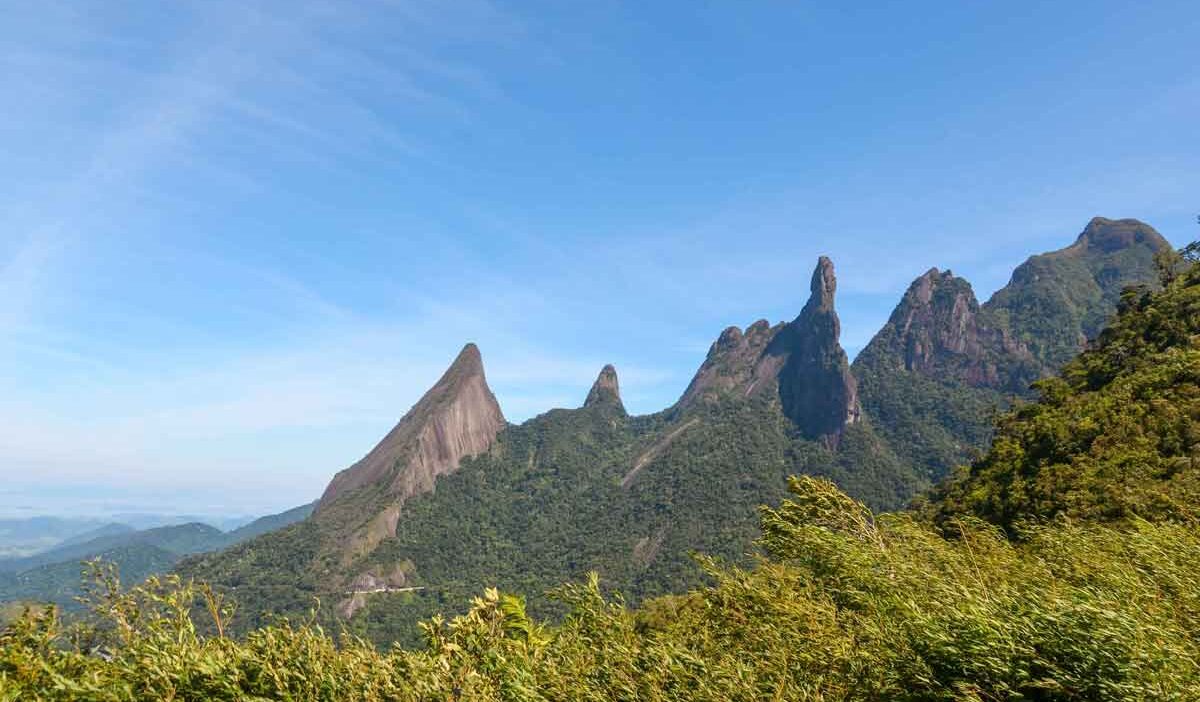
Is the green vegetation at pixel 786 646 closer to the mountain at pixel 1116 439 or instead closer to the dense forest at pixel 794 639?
the dense forest at pixel 794 639

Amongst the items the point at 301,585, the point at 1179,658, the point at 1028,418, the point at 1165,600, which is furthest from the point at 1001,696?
the point at 301,585

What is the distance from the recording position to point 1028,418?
58969mm

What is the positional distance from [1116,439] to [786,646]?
3194 centimetres

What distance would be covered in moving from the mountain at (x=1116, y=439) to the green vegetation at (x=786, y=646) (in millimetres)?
7242

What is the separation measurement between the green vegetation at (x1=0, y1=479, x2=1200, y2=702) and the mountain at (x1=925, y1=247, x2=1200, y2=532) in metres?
7.24

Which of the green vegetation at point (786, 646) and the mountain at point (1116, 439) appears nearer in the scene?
the green vegetation at point (786, 646)

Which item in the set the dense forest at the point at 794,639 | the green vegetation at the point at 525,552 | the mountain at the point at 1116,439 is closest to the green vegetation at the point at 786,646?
the dense forest at the point at 794,639

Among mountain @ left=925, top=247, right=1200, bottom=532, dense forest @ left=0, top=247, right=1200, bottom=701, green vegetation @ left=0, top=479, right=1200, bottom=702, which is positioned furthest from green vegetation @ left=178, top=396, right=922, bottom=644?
green vegetation @ left=0, top=479, right=1200, bottom=702

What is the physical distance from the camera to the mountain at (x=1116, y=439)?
85.3 ft

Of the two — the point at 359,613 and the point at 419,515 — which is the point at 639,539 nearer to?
the point at 419,515

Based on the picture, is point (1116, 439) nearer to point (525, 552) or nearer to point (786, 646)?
point (786, 646)

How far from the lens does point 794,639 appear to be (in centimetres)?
1388

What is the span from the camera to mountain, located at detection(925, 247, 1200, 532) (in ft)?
85.3

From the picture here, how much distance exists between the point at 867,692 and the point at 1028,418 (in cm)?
6152
